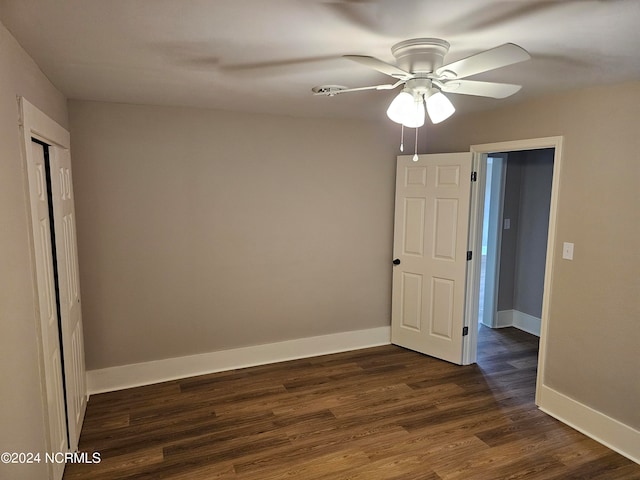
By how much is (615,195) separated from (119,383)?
391 centimetres

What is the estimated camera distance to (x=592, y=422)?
9.27 feet

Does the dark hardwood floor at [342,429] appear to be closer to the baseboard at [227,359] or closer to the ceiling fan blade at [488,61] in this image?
the baseboard at [227,359]

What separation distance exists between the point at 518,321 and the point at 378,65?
4.30 m

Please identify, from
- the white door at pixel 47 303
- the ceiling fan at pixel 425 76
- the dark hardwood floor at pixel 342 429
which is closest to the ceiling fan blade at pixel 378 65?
the ceiling fan at pixel 425 76

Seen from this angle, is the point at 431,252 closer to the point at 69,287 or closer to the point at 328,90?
the point at 328,90

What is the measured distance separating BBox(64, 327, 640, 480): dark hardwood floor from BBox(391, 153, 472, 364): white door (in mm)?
360

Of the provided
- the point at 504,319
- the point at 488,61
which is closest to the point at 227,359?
the point at 488,61

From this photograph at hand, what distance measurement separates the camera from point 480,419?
3.03m

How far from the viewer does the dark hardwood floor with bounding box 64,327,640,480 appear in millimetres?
2496

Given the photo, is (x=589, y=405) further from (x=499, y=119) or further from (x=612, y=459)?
(x=499, y=119)

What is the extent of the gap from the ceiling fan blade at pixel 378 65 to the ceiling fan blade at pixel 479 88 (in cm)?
26

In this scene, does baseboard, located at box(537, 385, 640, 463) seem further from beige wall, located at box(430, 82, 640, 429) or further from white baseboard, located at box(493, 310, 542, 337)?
white baseboard, located at box(493, 310, 542, 337)

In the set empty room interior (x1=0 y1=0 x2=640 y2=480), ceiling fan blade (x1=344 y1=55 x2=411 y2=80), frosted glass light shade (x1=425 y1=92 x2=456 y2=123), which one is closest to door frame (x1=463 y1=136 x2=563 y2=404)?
empty room interior (x1=0 y1=0 x2=640 y2=480)

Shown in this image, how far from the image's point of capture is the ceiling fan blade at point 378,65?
164 cm
